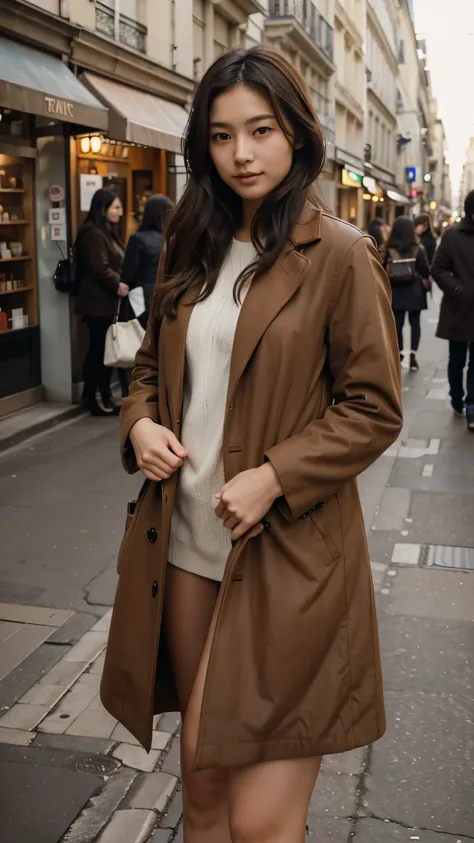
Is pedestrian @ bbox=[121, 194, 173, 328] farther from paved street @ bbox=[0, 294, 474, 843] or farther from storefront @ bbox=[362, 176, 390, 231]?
storefront @ bbox=[362, 176, 390, 231]

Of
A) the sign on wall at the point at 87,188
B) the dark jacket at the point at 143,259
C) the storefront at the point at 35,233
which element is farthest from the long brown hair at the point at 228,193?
the sign on wall at the point at 87,188

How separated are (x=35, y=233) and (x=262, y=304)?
28.3 ft

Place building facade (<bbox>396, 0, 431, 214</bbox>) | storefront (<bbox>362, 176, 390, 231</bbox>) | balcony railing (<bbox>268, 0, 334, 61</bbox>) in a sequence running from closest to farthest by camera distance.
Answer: balcony railing (<bbox>268, 0, 334, 61</bbox>), storefront (<bbox>362, 176, 390, 231</bbox>), building facade (<bbox>396, 0, 431, 214</bbox>)

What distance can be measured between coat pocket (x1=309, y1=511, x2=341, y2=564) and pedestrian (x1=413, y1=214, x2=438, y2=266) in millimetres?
13184

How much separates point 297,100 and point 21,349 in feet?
27.0

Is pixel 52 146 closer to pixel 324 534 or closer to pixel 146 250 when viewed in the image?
pixel 146 250

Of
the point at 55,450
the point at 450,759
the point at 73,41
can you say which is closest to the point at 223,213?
the point at 450,759

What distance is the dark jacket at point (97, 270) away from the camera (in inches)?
384

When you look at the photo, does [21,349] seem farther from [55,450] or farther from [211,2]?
[211,2]

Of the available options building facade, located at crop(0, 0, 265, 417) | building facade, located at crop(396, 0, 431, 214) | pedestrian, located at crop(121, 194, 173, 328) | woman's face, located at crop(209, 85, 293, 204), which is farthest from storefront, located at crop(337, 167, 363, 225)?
woman's face, located at crop(209, 85, 293, 204)

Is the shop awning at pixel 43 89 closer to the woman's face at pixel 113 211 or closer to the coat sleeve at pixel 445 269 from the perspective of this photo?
the woman's face at pixel 113 211

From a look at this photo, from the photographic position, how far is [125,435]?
2.24 metres

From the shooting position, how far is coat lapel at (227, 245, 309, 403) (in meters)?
1.95

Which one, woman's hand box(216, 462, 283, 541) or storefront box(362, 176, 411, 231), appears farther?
storefront box(362, 176, 411, 231)
